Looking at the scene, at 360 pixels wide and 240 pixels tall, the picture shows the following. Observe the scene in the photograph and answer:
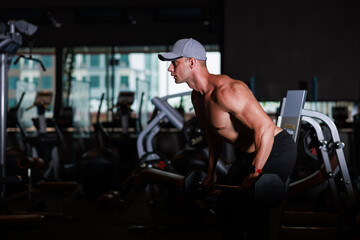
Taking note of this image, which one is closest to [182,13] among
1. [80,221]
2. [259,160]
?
[80,221]

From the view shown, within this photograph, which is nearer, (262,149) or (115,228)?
(262,149)

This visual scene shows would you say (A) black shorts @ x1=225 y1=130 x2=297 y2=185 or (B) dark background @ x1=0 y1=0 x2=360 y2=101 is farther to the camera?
(B) dark background @ x1=0 y1=0 x2=360 y2=101

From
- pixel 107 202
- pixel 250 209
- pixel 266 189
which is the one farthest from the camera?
pixel 107 202

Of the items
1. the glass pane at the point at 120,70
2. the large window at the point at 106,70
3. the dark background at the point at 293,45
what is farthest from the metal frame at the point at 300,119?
the glass pane at the point at 120,70

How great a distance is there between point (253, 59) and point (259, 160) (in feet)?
15.0

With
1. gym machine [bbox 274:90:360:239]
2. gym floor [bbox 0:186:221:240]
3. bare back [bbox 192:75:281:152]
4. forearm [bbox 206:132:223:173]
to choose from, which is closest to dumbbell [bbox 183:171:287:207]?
bare back [bbox 192:75:281:152]

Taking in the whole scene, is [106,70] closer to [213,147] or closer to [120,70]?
[120,70]

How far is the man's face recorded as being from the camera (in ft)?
6.96

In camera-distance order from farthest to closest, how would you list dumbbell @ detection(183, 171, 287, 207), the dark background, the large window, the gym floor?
the large window → the dark background → the gym floor → dumbbell @ detection(183, 171, 287, 207)

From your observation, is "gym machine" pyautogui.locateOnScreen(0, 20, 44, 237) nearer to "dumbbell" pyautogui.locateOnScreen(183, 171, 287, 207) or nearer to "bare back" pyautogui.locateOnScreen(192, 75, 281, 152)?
"bare back" pyautogui.locateOnScreen(192, 75, 281, 152)

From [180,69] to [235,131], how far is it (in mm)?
442

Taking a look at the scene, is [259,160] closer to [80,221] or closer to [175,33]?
[80,221]

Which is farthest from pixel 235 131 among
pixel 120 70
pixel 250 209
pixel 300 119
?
pixel 120 70

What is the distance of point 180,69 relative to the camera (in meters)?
2.13
